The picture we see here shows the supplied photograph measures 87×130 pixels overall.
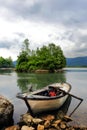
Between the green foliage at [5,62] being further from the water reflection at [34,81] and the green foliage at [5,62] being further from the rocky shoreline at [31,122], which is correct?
the rocky shoreline at [31,122]

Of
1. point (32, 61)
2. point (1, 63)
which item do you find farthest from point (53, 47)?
point (1, 63)

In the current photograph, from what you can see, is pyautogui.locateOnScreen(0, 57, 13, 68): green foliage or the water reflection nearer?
the water reflection

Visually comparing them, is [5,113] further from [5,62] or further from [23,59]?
[5,62]

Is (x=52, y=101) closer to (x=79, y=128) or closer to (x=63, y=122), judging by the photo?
(x=63, y=122)

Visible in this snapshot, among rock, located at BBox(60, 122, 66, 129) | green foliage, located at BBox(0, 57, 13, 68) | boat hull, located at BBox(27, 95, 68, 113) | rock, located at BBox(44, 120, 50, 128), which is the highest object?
green foliage, located at BBox(0, 57, 13, 68)

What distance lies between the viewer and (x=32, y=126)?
1623 centimetres

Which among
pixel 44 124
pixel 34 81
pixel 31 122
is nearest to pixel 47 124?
pixel 44 124

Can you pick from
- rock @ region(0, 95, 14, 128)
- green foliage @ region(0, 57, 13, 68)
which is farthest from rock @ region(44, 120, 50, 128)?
green foliage @ region(0, 57, 13, 68)

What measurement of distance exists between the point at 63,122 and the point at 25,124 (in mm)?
2775

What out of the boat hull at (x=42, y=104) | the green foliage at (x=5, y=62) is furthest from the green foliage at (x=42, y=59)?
the boat hull at (x=42, y=104)

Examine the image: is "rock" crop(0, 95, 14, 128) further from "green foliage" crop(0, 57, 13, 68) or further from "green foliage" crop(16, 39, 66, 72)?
"green foliage" crop(0, 57, 13, 68)

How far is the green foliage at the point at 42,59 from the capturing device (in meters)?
108

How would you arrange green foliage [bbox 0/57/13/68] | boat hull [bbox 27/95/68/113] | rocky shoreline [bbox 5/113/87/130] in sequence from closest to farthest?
rocky shoreline [bbox 5/113/87/130] < boat hull [bbox 27/95/68/113] < green foliage [bbox 0/57/13/68]

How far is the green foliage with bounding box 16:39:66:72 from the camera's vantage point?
108019 mm
